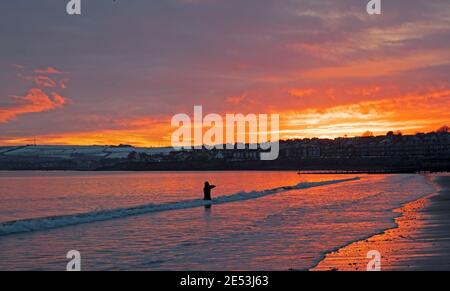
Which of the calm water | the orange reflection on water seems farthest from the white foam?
the orange reflection on water

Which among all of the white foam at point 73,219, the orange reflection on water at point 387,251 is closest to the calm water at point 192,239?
the white foam at point 73,219

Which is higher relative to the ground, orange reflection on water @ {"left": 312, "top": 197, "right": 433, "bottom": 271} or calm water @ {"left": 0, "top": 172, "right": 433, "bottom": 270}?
orange reflection on water @ {"left": 312, "top": 197, "right": 433, "bottom": 271}

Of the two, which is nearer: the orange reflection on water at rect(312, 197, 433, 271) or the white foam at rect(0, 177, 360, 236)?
the orange reflection on water at rect(312, 197, 433, 271)

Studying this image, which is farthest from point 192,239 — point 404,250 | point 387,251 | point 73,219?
point 73,219

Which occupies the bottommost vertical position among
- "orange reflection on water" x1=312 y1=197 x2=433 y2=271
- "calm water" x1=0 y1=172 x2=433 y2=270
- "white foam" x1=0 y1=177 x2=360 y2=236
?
"white foam" x1=0 y1=177 x2=360 y2=236

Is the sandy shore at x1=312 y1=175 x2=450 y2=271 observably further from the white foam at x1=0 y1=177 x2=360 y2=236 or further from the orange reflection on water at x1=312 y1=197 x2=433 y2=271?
the white foam at x1=0 y1=177 x2=360 y2=236

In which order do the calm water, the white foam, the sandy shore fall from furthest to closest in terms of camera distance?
the white foam → the calm water → the sandy shore

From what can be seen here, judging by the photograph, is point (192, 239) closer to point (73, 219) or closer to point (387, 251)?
point (387, 251)

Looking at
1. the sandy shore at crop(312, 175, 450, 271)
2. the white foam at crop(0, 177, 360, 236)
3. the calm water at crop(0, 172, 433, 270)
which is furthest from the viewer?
the white foam at crop(0, 177, 360, 236)

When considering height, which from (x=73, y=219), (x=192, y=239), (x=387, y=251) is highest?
(x=387, y=251)

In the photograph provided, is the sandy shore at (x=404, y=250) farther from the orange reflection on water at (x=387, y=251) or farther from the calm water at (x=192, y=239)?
the calm water at (x=192, y=239)

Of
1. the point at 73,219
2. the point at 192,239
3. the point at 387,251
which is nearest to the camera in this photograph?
the point at 387,251

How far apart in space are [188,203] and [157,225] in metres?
15.3
